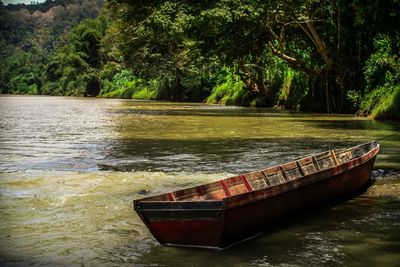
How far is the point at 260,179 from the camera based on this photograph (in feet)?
25.8

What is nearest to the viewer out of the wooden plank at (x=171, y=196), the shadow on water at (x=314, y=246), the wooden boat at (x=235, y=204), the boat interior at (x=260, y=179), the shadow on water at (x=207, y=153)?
the shadow on water at (x=314, y=246)

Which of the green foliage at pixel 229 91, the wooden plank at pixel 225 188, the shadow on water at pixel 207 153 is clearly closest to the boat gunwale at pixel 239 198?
the wooden plank at pixel 225 188

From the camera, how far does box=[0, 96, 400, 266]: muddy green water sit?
19.0 feet

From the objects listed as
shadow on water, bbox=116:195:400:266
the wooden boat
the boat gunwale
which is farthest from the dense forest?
shadow on water, bbox=116:195:400:266

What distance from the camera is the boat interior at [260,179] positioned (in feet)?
21.6

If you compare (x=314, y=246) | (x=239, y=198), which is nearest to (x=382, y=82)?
(x=314, y=246)

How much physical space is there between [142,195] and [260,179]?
206cm

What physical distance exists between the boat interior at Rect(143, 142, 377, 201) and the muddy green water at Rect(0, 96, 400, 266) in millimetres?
614

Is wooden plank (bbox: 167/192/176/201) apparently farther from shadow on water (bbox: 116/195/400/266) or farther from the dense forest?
the dense forest

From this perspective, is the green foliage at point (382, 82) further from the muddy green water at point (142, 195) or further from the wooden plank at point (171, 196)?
the wooden plank at point (171, 196)

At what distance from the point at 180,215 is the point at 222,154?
26.2 feet

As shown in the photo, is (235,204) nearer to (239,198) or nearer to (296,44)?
(239,198)

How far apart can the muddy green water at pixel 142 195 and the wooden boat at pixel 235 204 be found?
0.57ft

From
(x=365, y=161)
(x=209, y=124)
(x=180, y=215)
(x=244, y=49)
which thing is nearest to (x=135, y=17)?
(x=244, y=49)
